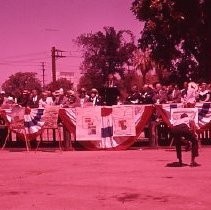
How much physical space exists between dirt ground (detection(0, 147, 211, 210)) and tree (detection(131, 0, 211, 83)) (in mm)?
11177

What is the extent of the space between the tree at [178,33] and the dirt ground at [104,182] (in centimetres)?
1118

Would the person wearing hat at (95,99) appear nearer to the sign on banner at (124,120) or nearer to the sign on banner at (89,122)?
the sign on banner at (89,122)

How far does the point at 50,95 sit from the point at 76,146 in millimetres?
2489

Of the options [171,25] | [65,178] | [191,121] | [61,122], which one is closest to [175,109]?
[191,121]

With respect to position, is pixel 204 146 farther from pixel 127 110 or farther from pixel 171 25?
pixel 171 25

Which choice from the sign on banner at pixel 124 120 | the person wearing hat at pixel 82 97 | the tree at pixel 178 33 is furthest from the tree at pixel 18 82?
the sign on banner at pixel 124 120

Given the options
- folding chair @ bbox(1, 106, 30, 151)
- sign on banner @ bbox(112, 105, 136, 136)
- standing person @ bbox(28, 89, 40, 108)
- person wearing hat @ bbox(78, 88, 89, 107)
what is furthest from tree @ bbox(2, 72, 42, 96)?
sign on banner @ bbox(112, 105, 136, 136)

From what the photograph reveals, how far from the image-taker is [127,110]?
65.2 ft

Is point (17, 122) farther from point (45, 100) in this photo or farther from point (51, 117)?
point (45, 100)

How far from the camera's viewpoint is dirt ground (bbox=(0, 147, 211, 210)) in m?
10.5

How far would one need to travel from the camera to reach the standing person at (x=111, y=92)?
21.4 m

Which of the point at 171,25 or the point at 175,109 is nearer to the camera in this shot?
the point at 175,109

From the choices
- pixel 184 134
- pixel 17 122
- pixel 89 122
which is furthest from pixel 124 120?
pixel 184 134

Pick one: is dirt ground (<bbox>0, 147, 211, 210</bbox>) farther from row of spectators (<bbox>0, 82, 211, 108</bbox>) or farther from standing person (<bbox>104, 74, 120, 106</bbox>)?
standing person (<bbox>104, 74, 120, 106</bbox>)
